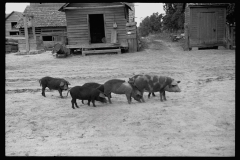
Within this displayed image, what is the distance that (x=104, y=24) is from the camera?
20.3m

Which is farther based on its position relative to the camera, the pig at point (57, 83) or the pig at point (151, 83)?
the pig at point (57, 83)

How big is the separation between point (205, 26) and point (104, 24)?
7.55 m

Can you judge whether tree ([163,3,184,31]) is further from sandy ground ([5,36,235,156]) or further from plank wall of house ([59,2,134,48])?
sandy ground ([5,36,235,156])

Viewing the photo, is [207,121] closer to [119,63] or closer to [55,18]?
[119,63]

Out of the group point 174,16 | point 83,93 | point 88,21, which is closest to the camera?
point 83,93

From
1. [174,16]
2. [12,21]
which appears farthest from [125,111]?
[12,21]

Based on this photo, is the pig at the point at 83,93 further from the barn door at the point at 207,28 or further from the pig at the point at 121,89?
the barn door at the point at 207,28

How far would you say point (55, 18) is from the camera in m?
29.1

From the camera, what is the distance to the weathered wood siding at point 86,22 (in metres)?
19.9

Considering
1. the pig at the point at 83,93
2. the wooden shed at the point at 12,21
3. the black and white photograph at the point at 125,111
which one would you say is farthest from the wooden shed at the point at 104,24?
the wooden shed at the point at 12,21

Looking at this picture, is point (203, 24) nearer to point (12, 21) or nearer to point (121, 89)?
point (121, 89)

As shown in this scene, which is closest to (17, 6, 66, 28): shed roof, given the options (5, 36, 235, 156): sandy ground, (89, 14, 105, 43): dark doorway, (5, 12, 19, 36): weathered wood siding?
(89, 14, 105, 43): dark doorway

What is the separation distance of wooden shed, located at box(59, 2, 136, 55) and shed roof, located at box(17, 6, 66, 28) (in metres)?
8.79

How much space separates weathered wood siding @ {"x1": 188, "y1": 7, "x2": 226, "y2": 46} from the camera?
1967cm
